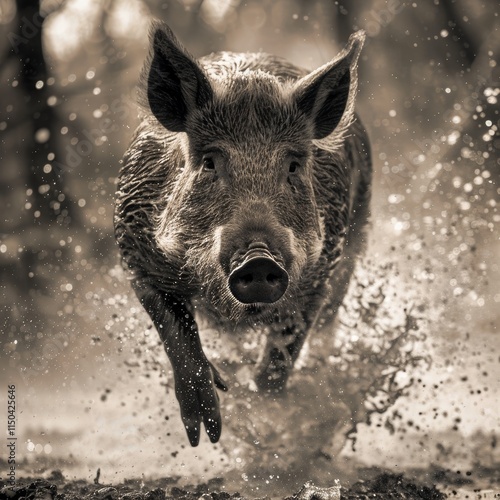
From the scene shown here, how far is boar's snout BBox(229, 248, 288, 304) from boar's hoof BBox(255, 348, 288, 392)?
5.48 feet

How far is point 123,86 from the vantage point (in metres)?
10.1

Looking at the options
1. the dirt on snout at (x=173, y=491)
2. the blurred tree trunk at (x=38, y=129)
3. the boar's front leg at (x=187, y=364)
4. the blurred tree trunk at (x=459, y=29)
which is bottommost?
the dirt on snout at (x=173, y=491)

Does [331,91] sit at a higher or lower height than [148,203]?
higher

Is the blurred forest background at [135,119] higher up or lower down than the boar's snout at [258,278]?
higher up

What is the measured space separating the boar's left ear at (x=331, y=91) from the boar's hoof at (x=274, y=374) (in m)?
1.43

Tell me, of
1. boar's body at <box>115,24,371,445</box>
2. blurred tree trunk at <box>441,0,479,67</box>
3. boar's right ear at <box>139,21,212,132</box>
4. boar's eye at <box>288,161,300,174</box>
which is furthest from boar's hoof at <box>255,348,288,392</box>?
blurred tree trunk at <box>441,0,479,67</box>

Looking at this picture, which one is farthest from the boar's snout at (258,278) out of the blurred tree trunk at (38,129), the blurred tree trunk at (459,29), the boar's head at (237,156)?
the blurred tree trunk at (459,29)

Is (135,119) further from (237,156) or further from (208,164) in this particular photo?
(237,156)

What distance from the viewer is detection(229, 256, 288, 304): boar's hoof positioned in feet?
12.0

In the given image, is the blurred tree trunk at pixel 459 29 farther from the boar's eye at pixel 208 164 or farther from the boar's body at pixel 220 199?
the boar's eye at pixel 208 164

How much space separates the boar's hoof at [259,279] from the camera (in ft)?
12.0

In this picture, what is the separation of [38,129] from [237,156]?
5.39 meters

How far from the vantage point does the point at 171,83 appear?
456cm

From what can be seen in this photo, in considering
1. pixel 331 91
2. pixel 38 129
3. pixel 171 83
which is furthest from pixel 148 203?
pixel 38 129
